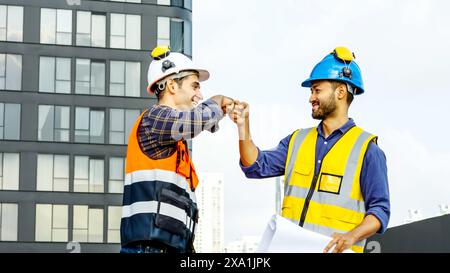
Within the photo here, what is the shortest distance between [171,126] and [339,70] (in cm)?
113

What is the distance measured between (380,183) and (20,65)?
5990 cm

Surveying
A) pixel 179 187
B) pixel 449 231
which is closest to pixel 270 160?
pixel 179 187

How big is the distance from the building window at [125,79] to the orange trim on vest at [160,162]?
190 ft

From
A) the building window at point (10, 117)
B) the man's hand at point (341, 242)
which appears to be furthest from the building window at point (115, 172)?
the man's hand at point (341, 242)

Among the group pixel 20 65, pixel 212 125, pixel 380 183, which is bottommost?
pixel 380 183

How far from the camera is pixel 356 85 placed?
6.61 metres

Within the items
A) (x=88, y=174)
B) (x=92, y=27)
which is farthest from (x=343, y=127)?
(x=92, y=27)

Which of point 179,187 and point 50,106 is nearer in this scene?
point 179,187

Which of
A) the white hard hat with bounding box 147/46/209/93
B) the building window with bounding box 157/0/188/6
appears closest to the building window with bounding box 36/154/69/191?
the building window with bounding box 157/0/188/6

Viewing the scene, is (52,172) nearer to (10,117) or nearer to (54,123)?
(54,123)

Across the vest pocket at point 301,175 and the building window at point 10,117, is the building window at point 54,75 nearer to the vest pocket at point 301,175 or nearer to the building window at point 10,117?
the building window at point 10,117

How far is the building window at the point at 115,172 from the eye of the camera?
63.7 metres
